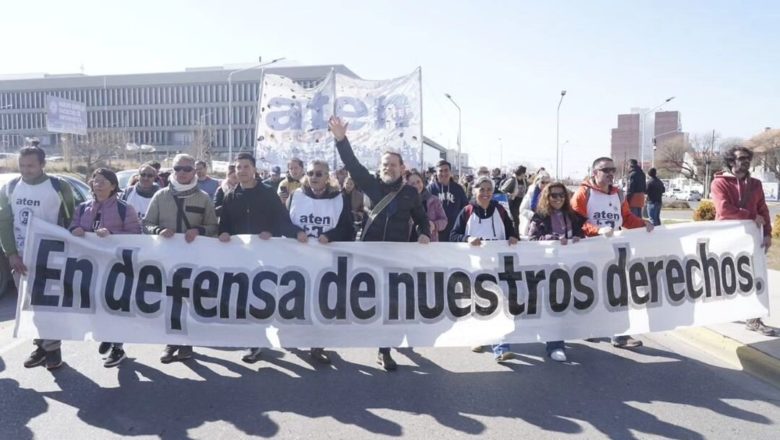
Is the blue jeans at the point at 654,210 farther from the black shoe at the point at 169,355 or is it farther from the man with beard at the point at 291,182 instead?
the black shoe at the point at 169,355

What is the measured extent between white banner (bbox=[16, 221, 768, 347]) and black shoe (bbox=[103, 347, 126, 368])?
0.37m

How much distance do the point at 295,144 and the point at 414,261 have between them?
625 centimetres

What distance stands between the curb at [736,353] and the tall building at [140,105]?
9353 centimetres

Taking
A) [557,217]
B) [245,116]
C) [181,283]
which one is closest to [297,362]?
[181,283]

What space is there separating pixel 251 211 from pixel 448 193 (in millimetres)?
3925

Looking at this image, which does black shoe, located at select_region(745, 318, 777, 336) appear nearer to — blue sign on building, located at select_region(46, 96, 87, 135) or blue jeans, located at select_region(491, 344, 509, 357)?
blue jeans, located at select_region(491, 344, 509, 357)

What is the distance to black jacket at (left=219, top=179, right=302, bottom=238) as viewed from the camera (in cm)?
566

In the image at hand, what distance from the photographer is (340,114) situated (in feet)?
36.3

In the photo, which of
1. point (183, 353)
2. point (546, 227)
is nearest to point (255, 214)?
point (183, 353)

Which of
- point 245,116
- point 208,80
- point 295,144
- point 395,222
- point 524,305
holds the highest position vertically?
point 208,80

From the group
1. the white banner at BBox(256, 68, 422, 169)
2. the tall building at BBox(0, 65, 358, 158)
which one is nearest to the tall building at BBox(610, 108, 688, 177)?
the tall building at BBox(0, 65, 358, 158)

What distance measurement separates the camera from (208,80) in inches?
3760

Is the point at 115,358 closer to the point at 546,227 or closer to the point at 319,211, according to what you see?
the point at 319,211

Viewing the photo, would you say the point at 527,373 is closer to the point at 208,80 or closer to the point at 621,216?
the point at 621,216
